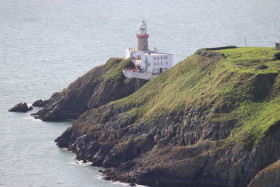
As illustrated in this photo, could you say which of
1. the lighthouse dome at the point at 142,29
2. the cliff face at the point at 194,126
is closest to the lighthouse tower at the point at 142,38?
the lighthouse dome at the point at 142,29

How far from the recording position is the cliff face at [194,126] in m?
104

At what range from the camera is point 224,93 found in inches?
4498

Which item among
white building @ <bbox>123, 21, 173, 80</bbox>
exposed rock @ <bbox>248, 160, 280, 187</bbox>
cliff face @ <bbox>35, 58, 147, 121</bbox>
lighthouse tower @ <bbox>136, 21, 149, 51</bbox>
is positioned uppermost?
lighthouse tower @ <bbox>136, 21, 149, 51</bbox>

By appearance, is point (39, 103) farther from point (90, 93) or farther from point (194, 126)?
point (194, 126)

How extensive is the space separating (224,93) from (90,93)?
32423 millimetres

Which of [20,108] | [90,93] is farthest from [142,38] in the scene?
[20,108]

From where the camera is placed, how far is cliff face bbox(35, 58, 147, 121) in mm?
137625

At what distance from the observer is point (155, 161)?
109 metres

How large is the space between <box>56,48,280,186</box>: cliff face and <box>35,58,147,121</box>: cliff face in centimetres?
740

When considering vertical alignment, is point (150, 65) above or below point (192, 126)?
above

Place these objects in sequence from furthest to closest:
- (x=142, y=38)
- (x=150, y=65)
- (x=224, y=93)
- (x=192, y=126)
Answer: (x=142, y=38) < (x=150, y=65) < (x=224, y=93) < (x=192, y=126)

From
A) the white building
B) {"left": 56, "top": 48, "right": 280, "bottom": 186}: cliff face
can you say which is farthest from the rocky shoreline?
the white building

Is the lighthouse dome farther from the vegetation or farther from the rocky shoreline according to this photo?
the vegetation

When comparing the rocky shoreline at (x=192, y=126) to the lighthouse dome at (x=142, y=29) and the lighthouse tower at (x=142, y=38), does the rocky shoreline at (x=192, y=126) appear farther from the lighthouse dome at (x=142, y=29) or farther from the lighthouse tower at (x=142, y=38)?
the lighthouse dome at (x=142, y=29)
